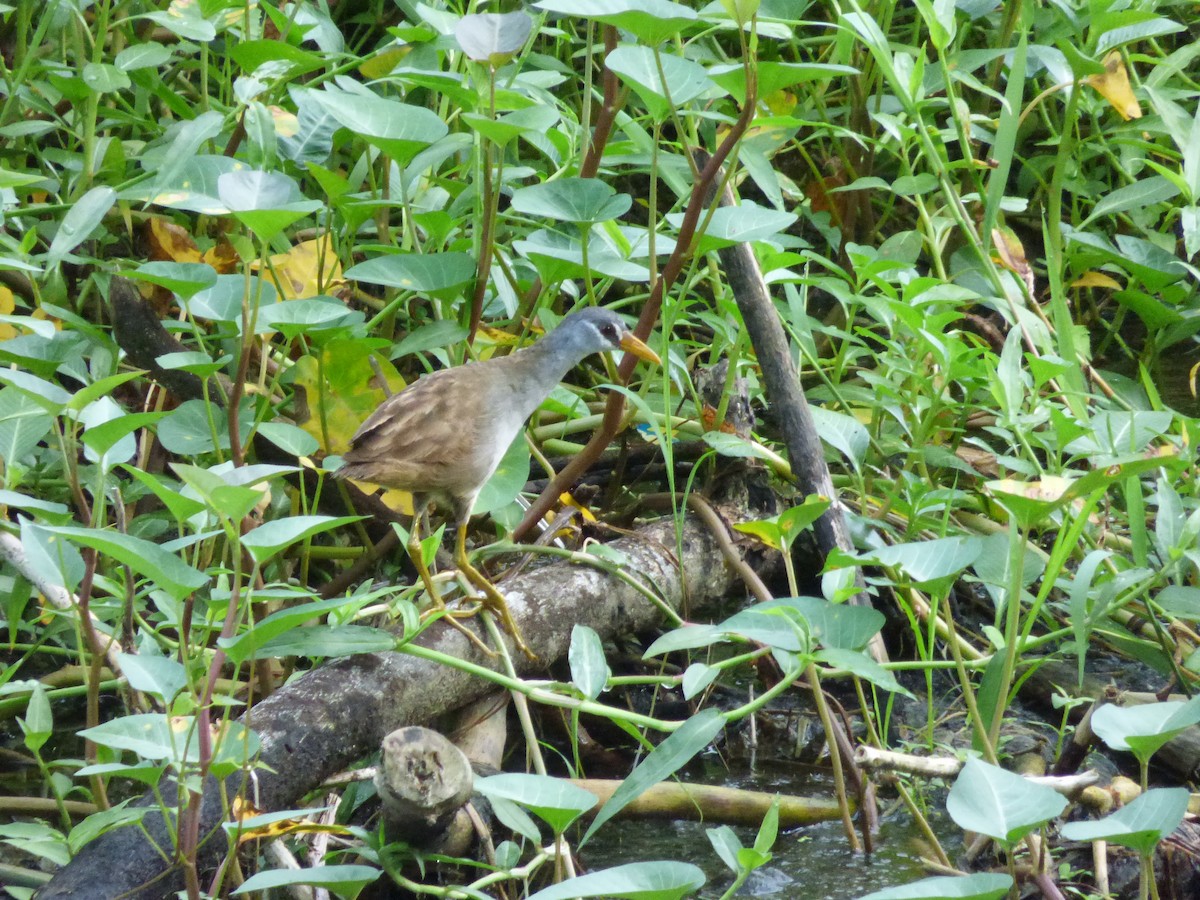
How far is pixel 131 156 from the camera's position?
3.35m

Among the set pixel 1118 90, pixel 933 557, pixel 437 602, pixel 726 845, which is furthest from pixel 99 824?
pixel 1118 90

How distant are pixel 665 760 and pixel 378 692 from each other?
0.77 metres

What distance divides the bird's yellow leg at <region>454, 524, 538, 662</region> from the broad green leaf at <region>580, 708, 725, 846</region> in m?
0.84

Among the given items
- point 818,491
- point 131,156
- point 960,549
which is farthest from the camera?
point 131,156

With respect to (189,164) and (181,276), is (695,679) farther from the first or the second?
(189,164)

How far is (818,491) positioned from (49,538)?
163 centimetres

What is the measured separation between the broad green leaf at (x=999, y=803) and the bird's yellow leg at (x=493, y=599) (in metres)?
1.23

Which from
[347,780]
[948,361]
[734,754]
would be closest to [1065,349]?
[948,361]

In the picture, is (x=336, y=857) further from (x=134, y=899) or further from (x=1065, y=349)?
(x=1065, y=349)

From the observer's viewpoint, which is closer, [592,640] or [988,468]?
[592,640]

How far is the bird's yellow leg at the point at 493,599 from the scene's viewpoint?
8.36 ft

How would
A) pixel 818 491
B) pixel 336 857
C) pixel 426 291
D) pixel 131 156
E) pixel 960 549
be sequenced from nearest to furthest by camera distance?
pixel 960 549, pixel 336 857, pixel 426 291, pixel 818 491, pixel 131 156

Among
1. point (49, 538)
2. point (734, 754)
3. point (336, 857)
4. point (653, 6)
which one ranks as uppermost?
point (653, 6)

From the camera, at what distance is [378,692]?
229 centimetres
